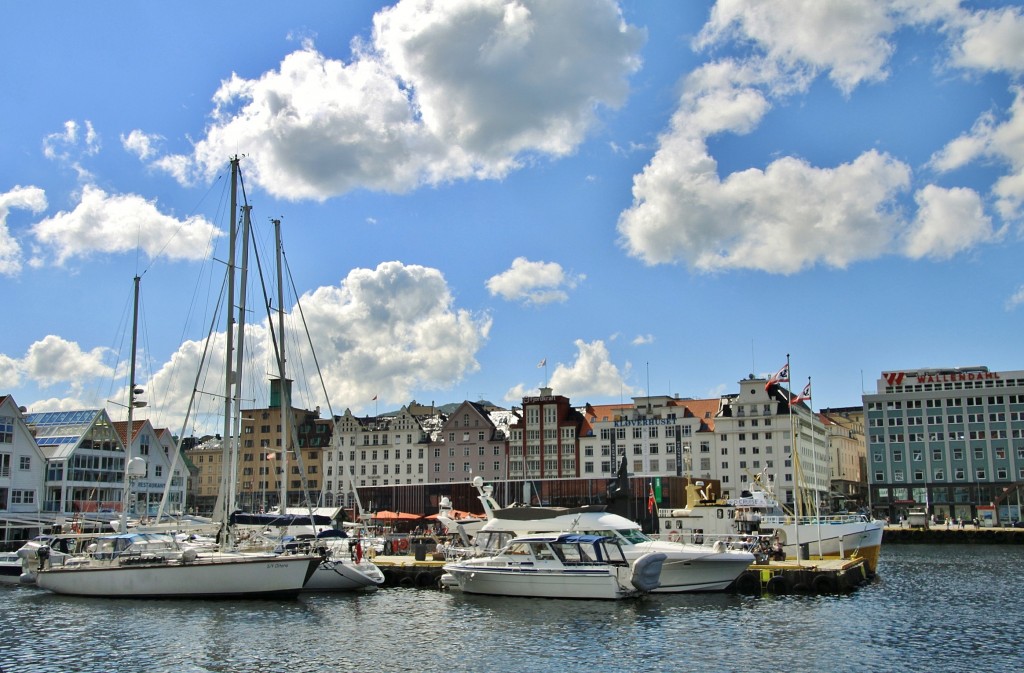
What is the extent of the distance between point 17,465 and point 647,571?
7186cm

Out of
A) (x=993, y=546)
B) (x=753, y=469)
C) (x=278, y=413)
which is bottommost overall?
(x=993, y=546)

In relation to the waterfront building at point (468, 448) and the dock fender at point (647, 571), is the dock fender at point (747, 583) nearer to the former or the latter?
the dock fender at point (647, 571)

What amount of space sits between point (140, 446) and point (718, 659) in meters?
93.4

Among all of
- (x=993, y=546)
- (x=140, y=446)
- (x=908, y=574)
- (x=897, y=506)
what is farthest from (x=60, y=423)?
(x=897, y=506)

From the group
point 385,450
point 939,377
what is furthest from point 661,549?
point 939,377

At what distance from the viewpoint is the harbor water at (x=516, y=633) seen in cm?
3259

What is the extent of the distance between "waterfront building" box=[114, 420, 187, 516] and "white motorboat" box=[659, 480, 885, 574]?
64.0m

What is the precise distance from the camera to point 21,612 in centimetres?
4662

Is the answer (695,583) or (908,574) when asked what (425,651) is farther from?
(908,574)

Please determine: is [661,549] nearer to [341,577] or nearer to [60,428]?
[341,577]

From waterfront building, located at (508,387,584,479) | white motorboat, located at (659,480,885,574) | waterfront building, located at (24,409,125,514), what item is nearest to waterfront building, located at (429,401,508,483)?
waterfront building, located at (508,387,584,479)

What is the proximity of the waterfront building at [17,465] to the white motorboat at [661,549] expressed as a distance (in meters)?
57.7

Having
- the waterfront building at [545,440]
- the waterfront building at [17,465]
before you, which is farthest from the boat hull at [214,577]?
the waterfront building at [545,440]

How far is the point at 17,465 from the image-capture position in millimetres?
92812
